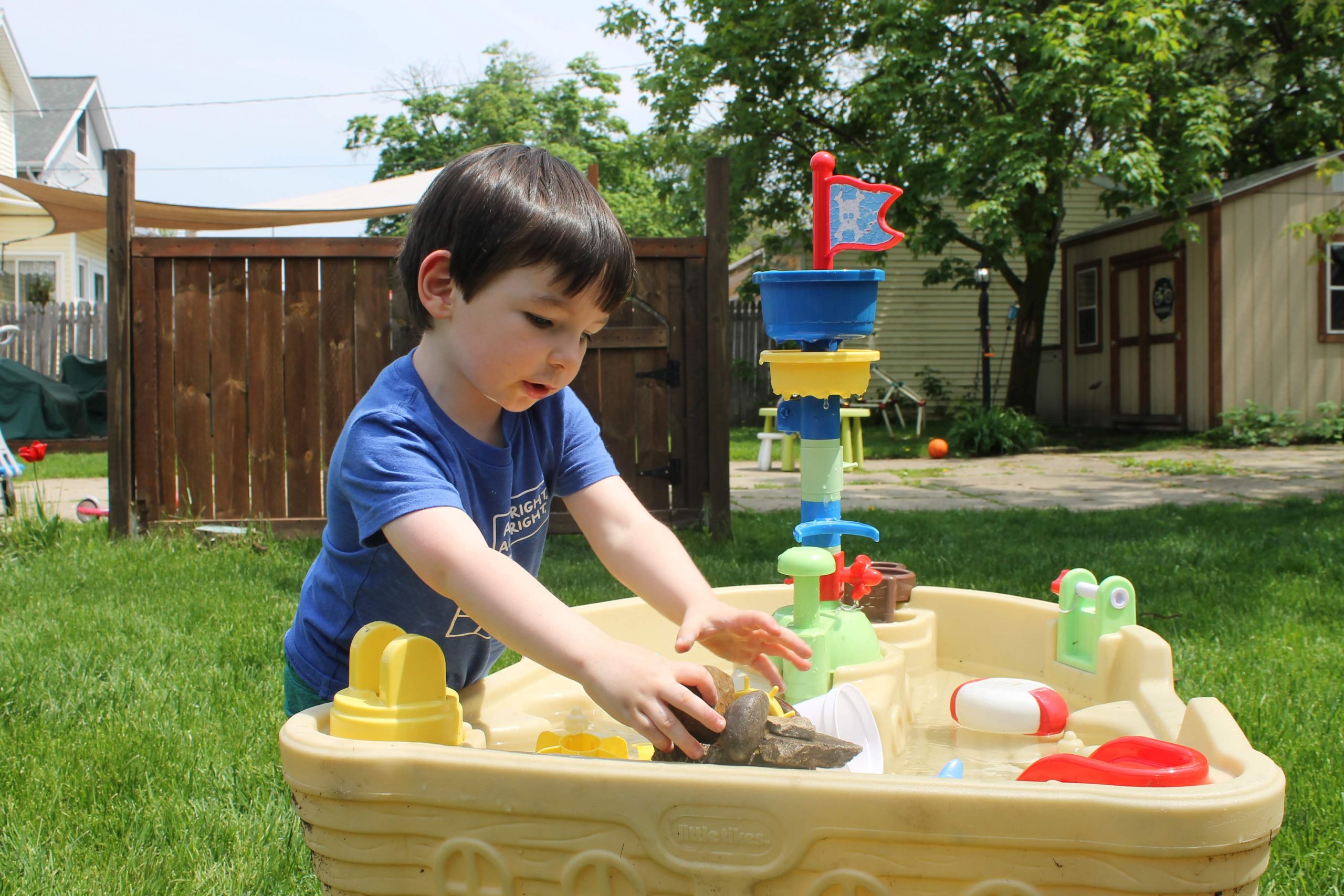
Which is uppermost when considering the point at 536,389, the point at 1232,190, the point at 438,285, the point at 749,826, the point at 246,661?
the point at 1232,190

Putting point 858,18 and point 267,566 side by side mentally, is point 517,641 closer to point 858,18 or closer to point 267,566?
point 267,566

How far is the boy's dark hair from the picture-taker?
4.98 ft

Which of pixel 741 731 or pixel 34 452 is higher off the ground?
pixel 34 452

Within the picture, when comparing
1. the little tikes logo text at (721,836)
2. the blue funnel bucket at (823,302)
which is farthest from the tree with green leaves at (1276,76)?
the little tikes logo text at (721,836)

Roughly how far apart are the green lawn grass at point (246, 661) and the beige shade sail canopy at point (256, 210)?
164 inches

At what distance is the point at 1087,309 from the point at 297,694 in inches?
605

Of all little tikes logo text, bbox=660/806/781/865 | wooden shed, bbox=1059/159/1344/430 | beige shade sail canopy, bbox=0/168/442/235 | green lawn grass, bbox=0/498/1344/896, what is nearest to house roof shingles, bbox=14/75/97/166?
beige shade sail canopy, bbox=0/168/442/235

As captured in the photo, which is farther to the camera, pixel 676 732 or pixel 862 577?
pixel 862 577

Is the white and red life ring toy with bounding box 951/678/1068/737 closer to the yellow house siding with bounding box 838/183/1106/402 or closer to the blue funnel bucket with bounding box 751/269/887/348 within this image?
the blue funnel bucket with bounding box 751/269/887/348

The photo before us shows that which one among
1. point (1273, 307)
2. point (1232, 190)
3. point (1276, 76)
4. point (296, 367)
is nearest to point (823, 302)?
point (296, 367)

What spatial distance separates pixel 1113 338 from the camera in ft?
47.5

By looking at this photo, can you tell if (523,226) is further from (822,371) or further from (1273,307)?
(1273,307)

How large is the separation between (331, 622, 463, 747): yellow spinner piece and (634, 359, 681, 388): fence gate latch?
4037 millimetres

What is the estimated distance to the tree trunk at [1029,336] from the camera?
14.2 meters
